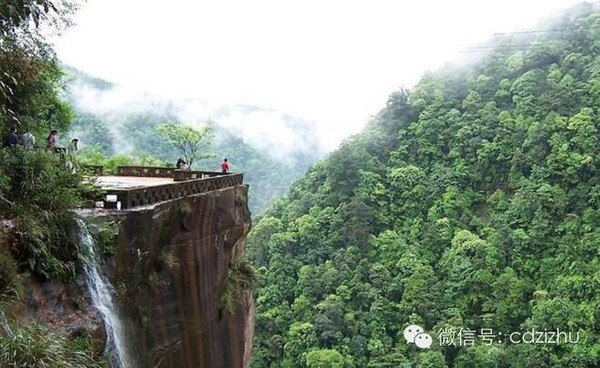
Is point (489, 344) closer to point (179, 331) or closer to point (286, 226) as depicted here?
point (286, 226)

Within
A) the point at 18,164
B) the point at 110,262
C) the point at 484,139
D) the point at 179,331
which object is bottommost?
the point at 179,331

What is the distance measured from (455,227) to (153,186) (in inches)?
1584

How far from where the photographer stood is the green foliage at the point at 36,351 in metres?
5.81

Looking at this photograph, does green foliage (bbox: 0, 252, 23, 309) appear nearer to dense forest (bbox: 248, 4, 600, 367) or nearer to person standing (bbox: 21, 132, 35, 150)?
person standing (bbox: 21, 132, 35, 150)

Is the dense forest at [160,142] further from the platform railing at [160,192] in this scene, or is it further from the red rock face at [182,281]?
the platform railing at [160,192]

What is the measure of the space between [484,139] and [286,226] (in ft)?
63.1

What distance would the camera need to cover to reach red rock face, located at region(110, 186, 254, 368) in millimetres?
9234

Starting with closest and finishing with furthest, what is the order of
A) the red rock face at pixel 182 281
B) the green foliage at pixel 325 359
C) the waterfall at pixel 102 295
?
the waterfall at pixel 102 295 → the red rock face at pixel 182 281 → the green foliage at pixel 325 359

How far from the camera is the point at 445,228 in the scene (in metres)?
45.8

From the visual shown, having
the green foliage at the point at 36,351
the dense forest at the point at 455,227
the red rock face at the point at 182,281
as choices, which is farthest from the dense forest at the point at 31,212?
the dense forest at the point at 455,227

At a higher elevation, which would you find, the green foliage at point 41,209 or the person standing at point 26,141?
the person standing at point 26,141

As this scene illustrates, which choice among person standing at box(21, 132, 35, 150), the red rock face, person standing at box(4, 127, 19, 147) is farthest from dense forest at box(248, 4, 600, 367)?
person standing at box(4, 127, 19, 147)

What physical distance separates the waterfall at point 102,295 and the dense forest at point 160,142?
48.3 metres

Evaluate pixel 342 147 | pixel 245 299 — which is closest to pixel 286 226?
pixel 342 147
